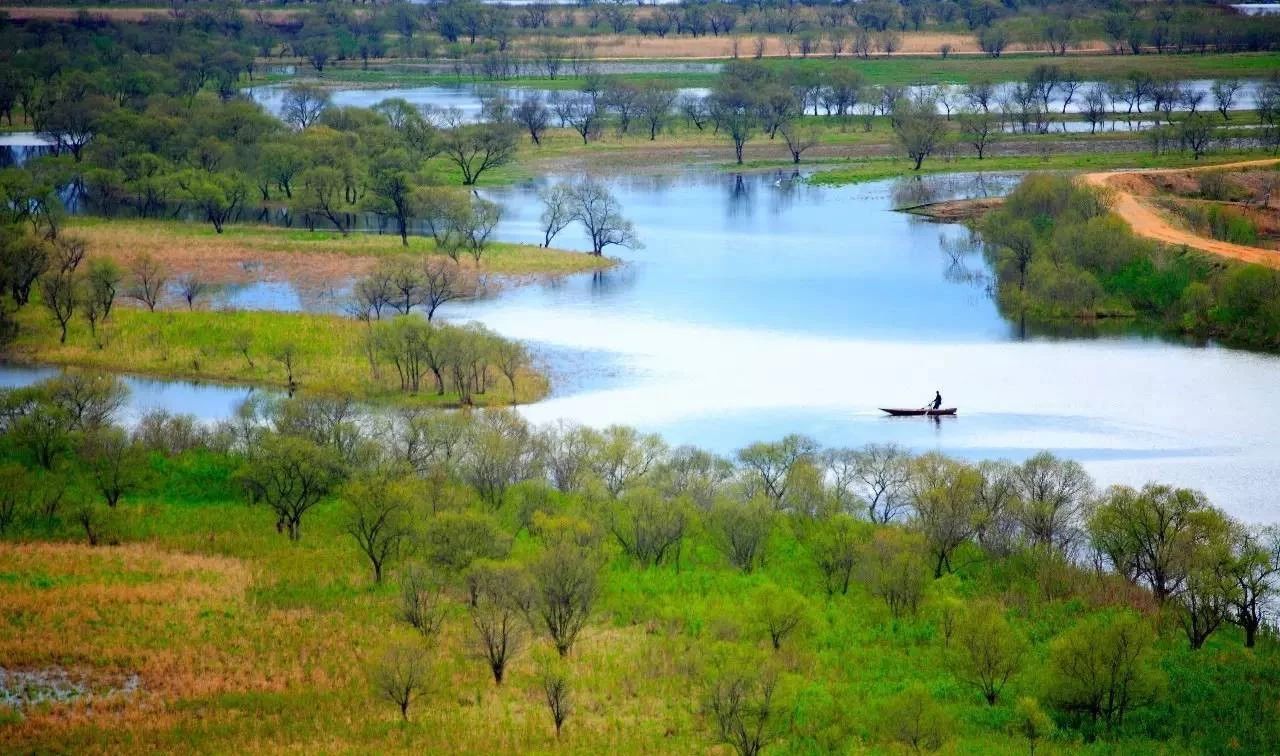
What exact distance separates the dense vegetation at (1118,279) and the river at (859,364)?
2124mm

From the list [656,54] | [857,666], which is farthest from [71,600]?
[656,54]

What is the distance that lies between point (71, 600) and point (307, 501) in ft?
24.8

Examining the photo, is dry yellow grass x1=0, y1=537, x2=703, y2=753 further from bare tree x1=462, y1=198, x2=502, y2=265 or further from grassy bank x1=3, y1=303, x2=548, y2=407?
bare tree x1=462, y1=198, x2=502, y2=265

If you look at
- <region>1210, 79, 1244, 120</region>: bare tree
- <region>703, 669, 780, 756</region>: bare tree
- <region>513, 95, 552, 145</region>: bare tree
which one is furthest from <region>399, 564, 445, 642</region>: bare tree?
<region>1210, 79, 1244, 120</region>: bare tree

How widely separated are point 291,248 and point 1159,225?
4257 centimetres

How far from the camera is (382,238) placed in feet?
261

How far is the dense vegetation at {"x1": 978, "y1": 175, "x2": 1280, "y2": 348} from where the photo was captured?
61.8 meters

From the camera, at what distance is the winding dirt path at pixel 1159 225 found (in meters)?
68.3

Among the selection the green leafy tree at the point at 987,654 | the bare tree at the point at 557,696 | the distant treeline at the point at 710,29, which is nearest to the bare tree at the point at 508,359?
the bare tree at the point at 557,696

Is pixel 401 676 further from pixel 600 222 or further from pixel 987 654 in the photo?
pixel 600 222

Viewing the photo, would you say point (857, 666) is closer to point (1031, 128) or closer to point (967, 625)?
point (967, 625)

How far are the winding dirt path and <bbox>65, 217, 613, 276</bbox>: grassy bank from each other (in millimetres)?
25944

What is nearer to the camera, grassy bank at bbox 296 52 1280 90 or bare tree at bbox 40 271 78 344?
bare tree at bbox 40 271 78 344

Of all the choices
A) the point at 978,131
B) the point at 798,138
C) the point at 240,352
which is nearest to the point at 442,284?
the point at 240,352
